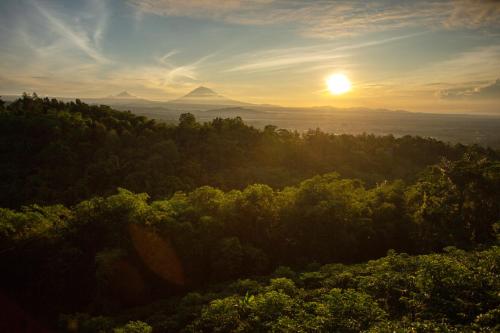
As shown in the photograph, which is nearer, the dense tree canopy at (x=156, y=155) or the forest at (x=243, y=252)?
the forest at (x=243, y=252)

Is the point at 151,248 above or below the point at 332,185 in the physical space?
below

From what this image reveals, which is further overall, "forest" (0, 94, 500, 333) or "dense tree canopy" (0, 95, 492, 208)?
"dense tree canopy" (0, 95, 492, 208)

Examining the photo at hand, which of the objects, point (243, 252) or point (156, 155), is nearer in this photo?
point (243, 252)

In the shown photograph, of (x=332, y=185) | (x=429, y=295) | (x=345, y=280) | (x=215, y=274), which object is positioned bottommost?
(x=215, y=274)

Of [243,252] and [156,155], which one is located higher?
[156,155]

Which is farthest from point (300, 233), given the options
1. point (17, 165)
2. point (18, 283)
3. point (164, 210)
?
point (17, 165)

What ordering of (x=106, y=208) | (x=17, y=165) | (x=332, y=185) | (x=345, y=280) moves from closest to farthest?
(x=345, y=280)
(x=106, y=208)
(x=332, y=185)
(x=17, y=165)

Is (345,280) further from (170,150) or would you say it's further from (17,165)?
(17,165)

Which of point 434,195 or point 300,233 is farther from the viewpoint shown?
point 434,195
